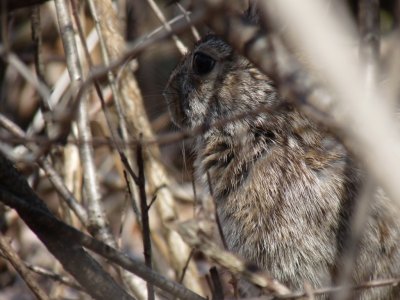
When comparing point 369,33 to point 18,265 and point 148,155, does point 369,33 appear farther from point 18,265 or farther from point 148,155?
point 148,155

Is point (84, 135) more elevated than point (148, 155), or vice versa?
point (84, 135)

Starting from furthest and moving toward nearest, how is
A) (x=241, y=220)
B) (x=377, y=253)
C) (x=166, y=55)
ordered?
1. (x=166, y=55)
2. (x=241, y=220)
3. (x=377, y=253)

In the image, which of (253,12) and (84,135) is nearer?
(253,12)

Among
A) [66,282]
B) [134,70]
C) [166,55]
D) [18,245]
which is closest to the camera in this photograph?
[66,282]

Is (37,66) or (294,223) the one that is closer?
(294,223)

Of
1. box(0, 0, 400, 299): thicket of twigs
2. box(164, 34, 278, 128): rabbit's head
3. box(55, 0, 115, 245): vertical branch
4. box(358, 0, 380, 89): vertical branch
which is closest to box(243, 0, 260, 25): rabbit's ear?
box(0, 0, 400, 299): thicket of twigs

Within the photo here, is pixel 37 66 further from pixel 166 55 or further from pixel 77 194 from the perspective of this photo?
pixel 166 55

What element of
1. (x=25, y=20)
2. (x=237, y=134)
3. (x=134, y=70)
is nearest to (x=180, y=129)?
(x=237, y=134)

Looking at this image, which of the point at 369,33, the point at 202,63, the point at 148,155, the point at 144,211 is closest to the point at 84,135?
the point at 202,63
